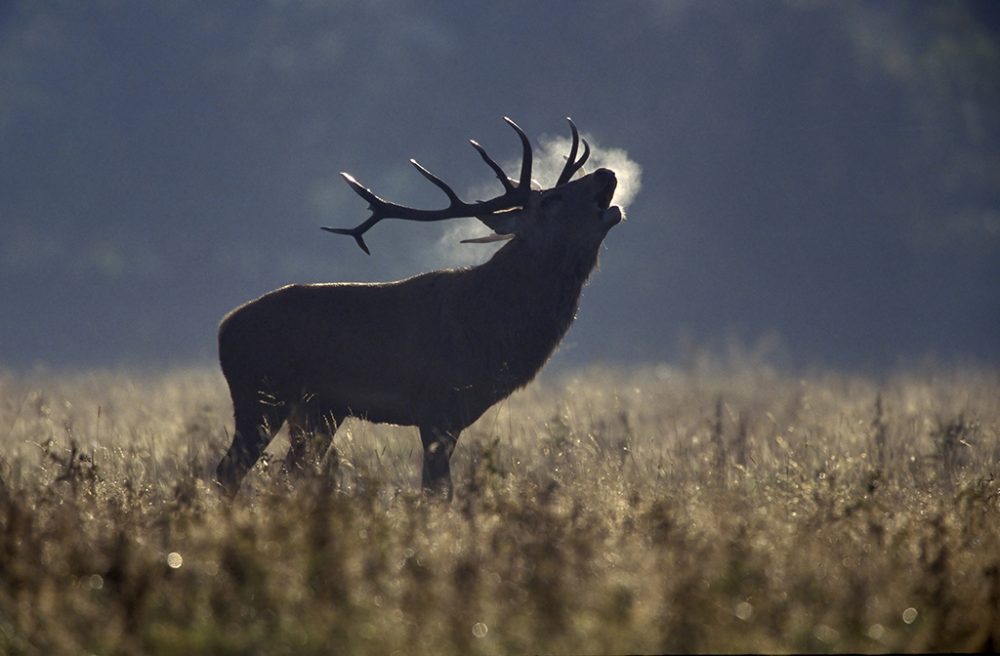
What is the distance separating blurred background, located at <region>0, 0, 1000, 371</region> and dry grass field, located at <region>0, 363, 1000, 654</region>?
1641 inches

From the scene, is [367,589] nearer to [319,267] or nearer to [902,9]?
[319,267]

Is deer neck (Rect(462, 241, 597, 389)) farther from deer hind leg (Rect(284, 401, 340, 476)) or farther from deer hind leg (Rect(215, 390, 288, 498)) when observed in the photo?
deer hind leg (Rect(215, 390, 288, 498))

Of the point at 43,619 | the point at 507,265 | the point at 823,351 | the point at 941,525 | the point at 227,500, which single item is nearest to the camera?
the point at 43,619

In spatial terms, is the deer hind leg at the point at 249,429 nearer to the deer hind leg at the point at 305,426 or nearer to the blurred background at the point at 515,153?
the deer hind leg at the point at 305,426

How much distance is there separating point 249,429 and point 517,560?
3.95 meters

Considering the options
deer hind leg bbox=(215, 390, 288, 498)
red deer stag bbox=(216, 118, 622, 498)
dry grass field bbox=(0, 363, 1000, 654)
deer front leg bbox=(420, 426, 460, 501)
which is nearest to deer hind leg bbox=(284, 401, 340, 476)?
red deer stag bbox=(216, 118, 622, 498)

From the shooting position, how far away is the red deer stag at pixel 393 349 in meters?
8.86

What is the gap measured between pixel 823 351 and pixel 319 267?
2089 cm

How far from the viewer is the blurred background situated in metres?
57.2

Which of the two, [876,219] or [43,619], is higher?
[876,219]

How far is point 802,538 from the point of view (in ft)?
19.6

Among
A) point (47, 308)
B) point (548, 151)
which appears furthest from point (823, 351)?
point (548, 151)

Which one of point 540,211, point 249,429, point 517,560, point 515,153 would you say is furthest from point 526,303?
point 515,153

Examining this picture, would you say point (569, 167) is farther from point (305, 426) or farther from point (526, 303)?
point (305, 426)
